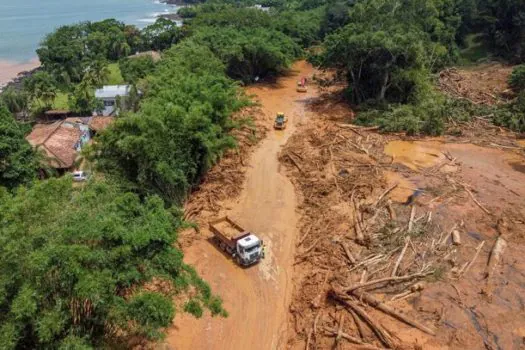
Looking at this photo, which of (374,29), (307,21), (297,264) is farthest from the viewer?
(307,21)

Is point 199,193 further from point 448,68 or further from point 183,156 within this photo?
point 448,68

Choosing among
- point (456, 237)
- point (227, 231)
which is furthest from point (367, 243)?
point (227, 231)

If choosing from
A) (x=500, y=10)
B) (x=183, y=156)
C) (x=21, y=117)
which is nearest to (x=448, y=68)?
(x=500, y=10)

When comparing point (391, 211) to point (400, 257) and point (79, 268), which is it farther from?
point (79, 268)

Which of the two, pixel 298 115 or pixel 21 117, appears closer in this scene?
pixel 298 115

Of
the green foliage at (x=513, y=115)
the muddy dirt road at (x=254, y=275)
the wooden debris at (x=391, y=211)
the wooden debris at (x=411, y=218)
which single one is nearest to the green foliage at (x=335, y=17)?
the green foliage at (x=513, y=115)

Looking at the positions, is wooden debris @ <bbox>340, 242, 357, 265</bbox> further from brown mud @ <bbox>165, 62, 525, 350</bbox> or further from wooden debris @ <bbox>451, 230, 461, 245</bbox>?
wooden debris @ <bbox>451, 230, 461, 245</bbox>

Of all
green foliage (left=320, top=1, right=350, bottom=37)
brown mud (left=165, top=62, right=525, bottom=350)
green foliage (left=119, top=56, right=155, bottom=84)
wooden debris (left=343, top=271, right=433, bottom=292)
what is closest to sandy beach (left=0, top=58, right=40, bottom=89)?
green foliage (left=119, top=56, right=155, bottom=84)
